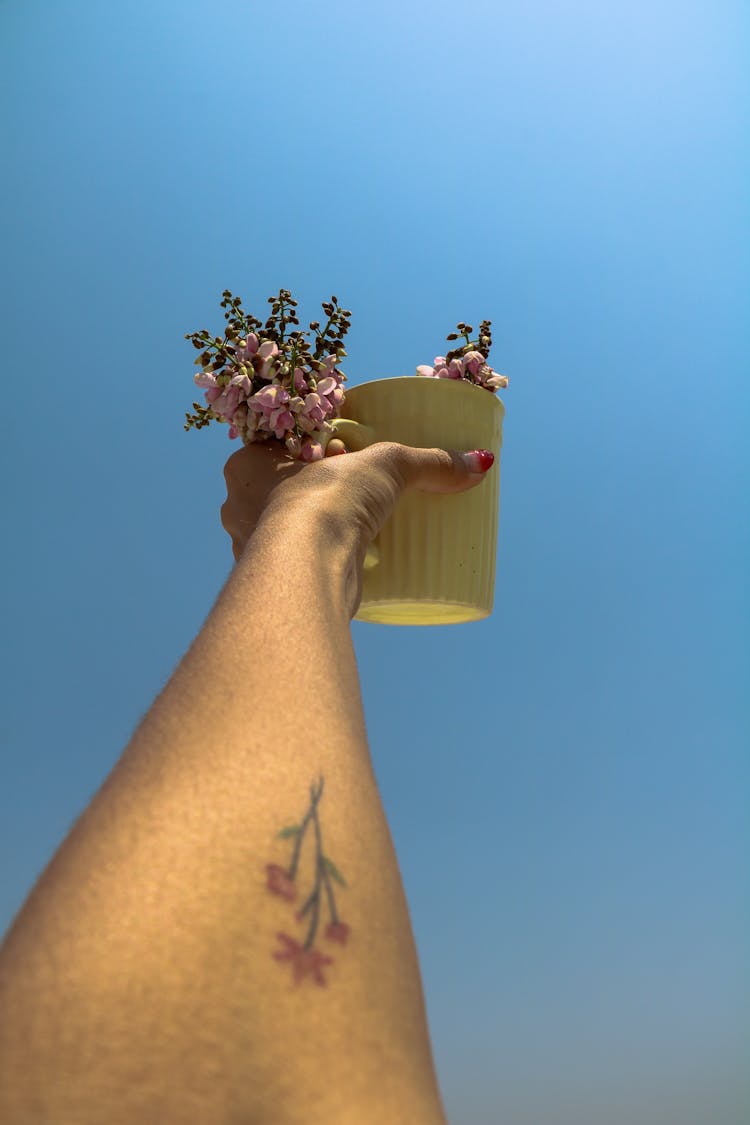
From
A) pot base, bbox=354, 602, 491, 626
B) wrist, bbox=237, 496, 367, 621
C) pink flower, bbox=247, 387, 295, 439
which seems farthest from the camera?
pot base, bbox=354, 602, 491, 626

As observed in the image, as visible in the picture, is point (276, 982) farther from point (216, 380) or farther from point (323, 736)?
point (216, 380)

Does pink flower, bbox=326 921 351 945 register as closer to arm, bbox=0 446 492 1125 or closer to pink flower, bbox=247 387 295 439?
arm, bbox=0 446 492 1125

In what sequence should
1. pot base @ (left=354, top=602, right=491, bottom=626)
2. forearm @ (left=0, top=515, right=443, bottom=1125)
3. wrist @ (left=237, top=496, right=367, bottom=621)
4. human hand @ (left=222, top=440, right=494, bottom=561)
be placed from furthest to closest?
pot base @ (left=354, top=602, right=491, bottom=626)
human hand @ (left=222, top=440, right=494, bottom=561)
wrist @ (left=237, top=496, right=367, bottom=621)
forearm @ (left=0, top=515, right=443, bottom=1125)

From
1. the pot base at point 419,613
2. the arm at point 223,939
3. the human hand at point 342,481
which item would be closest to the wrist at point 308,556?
the human hand at point 342,481

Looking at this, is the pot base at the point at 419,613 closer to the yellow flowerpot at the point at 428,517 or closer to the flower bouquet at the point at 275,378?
the yellow flowerpot at the point at 428,517

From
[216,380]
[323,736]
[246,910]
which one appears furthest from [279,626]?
[216,380]

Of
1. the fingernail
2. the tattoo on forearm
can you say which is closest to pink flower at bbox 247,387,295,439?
the fingernail

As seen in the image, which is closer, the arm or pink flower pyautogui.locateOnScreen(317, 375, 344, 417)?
Result: the arm
